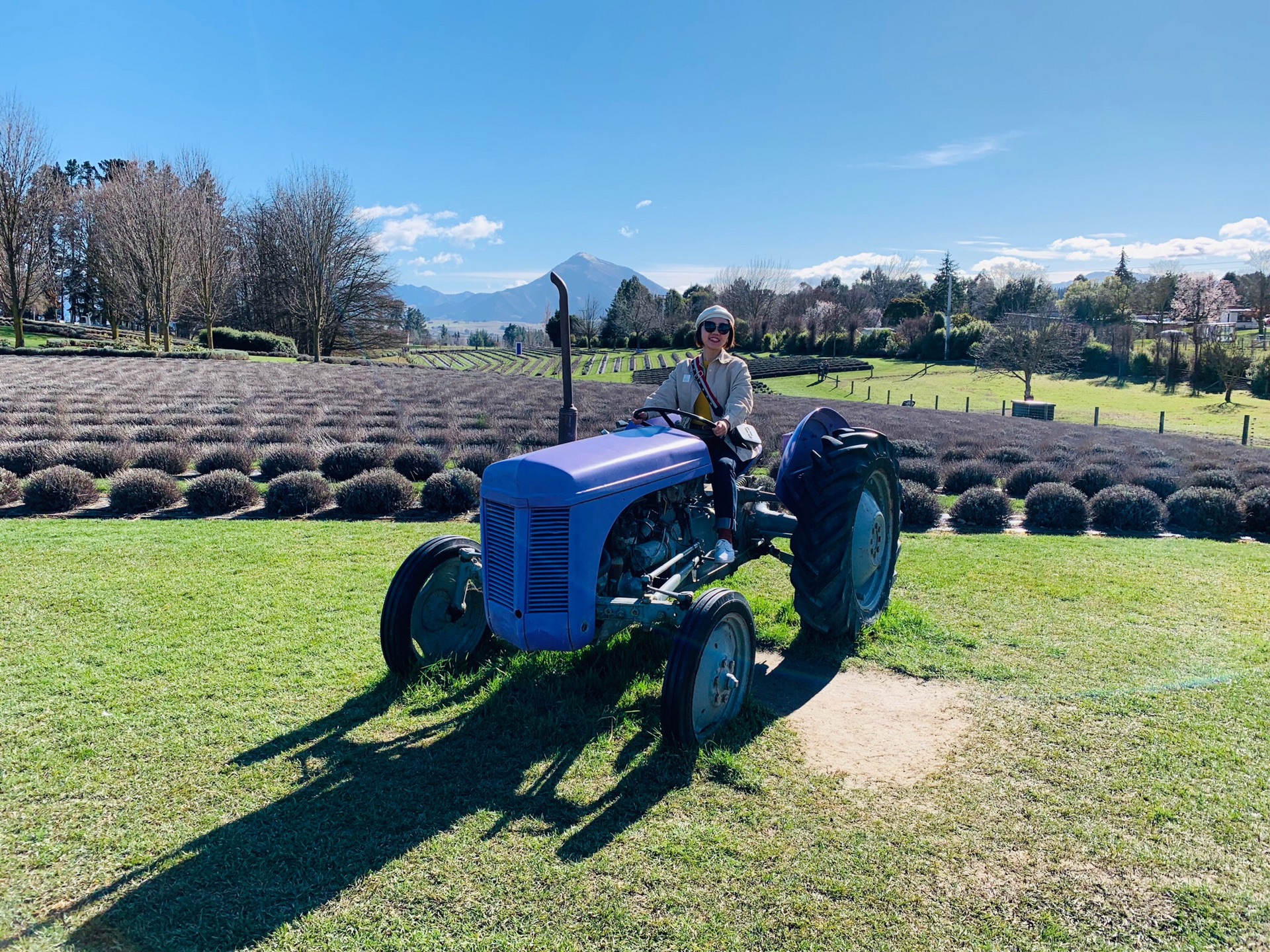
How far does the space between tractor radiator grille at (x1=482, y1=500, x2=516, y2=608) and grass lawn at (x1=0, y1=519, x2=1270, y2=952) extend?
80 cm

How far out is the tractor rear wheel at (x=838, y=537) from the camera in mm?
5172

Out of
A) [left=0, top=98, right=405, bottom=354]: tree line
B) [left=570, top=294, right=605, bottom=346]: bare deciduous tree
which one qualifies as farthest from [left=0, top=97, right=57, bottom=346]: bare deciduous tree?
[left=570, top=294, right=605, bottom=346]: bare deciduous tree

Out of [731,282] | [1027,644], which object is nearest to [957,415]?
[1027,644]

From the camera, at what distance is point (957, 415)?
98.2 ft

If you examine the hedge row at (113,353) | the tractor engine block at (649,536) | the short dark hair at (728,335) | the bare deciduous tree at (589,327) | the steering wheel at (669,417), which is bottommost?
the tractor engine block at (649,536)

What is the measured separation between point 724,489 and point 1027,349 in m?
48.7

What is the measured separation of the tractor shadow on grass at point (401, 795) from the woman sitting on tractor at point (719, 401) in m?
1.20

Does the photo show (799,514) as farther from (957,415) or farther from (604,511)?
(957,415)

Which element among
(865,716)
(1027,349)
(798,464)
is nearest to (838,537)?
(798,464)

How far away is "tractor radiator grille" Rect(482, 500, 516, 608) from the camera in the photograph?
403 centimetres

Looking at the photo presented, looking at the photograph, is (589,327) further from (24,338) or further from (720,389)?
(720,389)

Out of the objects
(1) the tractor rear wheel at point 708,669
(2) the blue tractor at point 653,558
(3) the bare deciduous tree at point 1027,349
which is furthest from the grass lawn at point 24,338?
(3) the bare deciduous tree at point 1027,349

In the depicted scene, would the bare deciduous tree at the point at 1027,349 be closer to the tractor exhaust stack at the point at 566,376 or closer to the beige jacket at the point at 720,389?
the beige jacket at the point at 720,389

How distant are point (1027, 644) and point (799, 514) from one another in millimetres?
2025
